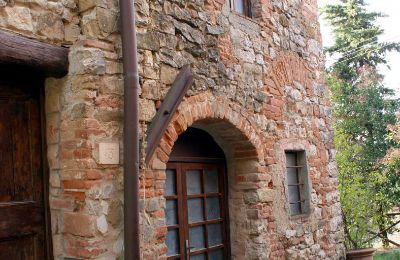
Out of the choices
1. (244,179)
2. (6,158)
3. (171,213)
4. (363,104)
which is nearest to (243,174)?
(244,179)

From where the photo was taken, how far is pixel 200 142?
177 inches

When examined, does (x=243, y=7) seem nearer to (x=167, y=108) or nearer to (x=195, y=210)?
(x=167, y=108)

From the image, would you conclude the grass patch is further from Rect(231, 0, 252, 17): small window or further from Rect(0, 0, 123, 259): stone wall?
Rect(0, 0, 123, 259): stone wall

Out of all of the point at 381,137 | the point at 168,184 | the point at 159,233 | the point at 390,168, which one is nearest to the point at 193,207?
the point at 168,184

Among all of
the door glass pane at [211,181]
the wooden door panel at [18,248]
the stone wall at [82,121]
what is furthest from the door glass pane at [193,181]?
the wooden door panel at [18,248]

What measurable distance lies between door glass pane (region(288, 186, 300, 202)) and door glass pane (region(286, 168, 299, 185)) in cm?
7

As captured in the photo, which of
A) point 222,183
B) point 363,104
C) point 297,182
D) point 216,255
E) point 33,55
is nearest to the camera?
point 33,55

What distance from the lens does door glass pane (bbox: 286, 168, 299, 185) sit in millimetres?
5158

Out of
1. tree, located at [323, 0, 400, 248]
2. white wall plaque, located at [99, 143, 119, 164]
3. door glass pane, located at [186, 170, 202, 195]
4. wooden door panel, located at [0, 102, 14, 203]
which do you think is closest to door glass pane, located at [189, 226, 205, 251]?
door glass pane, located at [186, 170, 202, 195]

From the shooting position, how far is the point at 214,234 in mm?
4461

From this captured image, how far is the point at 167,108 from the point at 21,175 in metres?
1.16

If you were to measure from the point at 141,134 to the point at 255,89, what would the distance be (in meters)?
1.85

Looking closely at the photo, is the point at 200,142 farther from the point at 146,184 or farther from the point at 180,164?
the point at 146,184

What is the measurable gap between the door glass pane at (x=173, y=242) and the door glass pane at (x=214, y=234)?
0.49 meters
